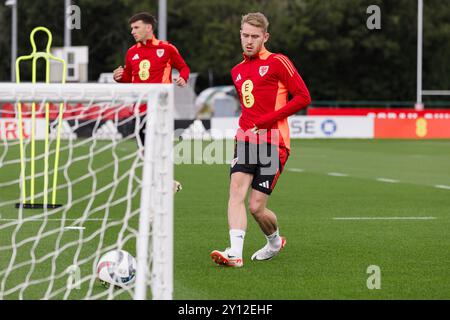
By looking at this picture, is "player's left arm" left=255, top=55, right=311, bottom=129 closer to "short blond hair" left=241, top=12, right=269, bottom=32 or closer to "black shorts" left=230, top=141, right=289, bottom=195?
"black shorts" left=230, top=141, right=289, bottom=195

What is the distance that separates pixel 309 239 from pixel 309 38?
5276 cm

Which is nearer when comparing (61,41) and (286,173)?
(286,173)

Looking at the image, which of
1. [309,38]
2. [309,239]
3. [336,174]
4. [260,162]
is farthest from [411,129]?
[260,162]

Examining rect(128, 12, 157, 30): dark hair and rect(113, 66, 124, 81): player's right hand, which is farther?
rect(128, 12, 157, 30): dark hair

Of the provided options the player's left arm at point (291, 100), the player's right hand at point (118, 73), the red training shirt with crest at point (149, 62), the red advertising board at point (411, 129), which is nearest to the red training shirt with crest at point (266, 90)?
the player's left arm at point (291, 100)

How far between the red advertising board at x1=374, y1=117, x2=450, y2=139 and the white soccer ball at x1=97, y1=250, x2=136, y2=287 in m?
31.7

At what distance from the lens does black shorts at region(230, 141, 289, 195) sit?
345 inches

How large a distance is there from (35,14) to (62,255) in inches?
2342

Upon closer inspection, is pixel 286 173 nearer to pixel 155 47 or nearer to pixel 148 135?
pixel 155 47

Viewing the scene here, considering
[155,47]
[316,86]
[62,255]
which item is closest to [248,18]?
[62,255]

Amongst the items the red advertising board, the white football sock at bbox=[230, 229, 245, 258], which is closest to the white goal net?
the white football sock at bbox=[230, 229, 245, 258]

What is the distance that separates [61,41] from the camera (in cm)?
6700

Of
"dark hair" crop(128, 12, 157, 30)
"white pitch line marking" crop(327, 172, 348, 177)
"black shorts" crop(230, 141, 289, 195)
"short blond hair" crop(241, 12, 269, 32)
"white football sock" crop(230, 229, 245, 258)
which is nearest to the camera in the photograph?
"short blond hair" crop(241, 12, 269, 32)

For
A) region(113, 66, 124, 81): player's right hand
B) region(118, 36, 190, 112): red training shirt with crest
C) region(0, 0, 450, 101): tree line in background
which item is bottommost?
region(113, 66, 124, 81): player's right hand
